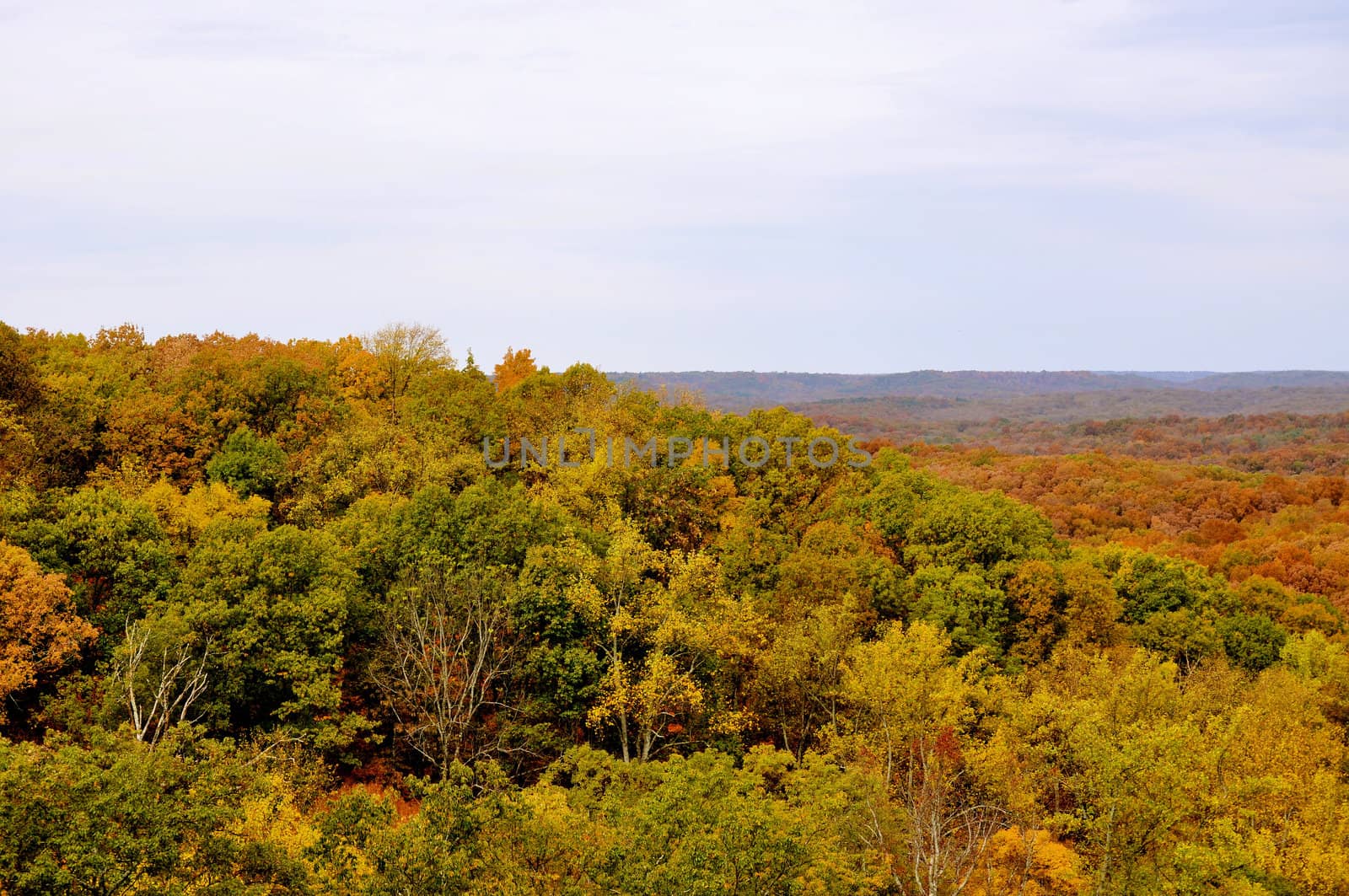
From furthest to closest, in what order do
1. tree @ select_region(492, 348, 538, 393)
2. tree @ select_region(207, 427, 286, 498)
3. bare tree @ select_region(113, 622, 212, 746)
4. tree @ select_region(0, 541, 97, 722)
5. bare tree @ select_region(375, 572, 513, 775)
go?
1. tree @ select_region(492, 348, 538, 393)
2. tree @ select_region(207, 427, 286, 498)
3. bare tree @ select_region(375, 572, 513, 775)
4. tree @ select_region(0, 541, 97, 722)
5. bare tree @ select_region(113, 622, 212, 746)

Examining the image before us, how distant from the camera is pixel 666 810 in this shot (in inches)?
1045

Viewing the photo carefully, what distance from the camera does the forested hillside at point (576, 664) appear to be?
25.4 metres

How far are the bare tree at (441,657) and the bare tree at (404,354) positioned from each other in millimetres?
33117

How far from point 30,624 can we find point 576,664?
780 inches

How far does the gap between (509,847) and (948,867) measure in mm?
14713

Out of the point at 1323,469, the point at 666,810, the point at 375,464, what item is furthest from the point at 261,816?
the point at 1323,469

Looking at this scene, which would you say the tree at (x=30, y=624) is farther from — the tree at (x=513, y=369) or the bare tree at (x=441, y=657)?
the tree at (x=513, y=369)

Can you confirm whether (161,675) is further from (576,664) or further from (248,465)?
(248,465)

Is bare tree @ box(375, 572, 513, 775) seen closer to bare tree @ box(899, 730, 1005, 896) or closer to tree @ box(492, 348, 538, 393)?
bare tree @ box(899, 730, 1005, 896)

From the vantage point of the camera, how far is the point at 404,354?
263 feet

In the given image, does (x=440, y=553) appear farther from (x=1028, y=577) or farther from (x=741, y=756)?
(x=1028, y=577)

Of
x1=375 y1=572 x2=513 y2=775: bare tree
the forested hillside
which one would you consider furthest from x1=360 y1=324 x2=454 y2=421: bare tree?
x1=375 y1=572 x2=513 y2=775: bare tree

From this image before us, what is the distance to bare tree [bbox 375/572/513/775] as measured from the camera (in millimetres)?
41188

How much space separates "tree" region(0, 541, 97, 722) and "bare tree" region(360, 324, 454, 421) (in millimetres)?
36276
